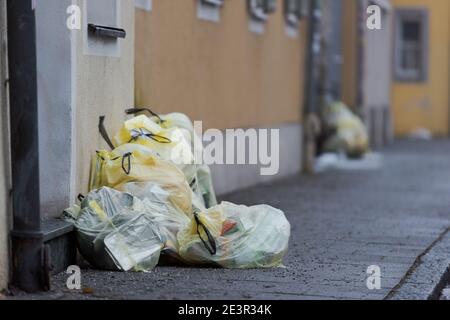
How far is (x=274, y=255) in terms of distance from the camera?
7.54 metres

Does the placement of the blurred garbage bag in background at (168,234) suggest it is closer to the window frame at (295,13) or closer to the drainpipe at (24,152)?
the drainpipe at (24,152)

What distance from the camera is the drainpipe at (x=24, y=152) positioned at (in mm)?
6480

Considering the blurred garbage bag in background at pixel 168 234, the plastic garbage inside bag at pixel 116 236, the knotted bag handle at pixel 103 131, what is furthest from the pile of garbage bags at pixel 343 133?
the plastic garbage inside bag at pixel 116 236

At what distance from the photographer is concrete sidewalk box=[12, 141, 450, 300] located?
671cm

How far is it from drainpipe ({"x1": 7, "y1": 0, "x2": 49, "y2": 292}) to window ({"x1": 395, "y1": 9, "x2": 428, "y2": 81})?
77.7 ft

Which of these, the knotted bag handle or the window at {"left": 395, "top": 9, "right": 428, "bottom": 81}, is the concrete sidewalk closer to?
the knotted bag handle

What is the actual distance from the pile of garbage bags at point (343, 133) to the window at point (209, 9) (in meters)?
6.86

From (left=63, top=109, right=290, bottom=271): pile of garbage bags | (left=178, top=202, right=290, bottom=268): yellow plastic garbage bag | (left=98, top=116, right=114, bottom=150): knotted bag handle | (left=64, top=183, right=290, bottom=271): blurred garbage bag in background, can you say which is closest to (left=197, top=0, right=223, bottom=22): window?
(left=98, top=116, right=114, bottom=150): knotted bag handle

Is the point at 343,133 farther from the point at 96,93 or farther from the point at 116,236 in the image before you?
the point at 116,236

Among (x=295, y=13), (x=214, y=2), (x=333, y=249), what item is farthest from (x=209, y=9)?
(x=295, y=13)

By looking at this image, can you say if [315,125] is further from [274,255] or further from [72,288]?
[72,288]

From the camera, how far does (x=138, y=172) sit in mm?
7957
